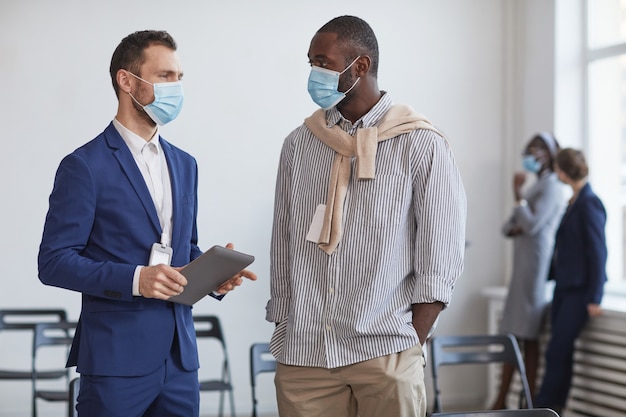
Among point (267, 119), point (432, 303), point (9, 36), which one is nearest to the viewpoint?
point (432, 303)

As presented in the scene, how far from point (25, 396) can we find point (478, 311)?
319cm

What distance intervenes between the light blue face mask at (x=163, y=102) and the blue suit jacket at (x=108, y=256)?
0.13 meters

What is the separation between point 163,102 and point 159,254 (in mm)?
426

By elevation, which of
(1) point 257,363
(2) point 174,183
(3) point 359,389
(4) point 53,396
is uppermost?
(2) point 174,183

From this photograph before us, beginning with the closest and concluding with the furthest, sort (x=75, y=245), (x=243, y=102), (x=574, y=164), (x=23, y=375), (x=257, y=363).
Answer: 1. (x=75, y=245)
2. (x=257, y=363)
3. (x=23, y=375)
4. (x=574, y=164)
5. (x=243, y=102)

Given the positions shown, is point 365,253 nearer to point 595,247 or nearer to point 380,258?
point 380,258

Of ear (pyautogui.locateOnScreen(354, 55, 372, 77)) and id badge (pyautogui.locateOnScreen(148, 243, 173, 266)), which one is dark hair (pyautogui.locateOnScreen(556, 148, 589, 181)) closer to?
ear (pyautogui.locateOnScreen(354, 55, 372, 77))

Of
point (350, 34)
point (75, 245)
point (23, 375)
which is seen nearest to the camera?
point (75, 245)

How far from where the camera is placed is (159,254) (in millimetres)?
2213

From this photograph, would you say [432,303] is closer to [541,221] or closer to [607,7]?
[541,221]

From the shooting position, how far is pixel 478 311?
626 cm

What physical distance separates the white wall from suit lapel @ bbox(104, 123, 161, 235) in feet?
10.7

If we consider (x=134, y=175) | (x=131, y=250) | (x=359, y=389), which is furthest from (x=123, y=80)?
(x=359, y=389)

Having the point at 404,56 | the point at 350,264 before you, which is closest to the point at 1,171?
the point at 404,56
